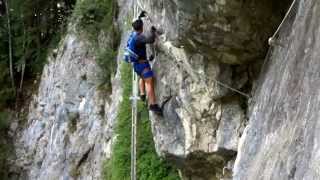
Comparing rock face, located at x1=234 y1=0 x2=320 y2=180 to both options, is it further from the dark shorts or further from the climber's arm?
the dark shorts

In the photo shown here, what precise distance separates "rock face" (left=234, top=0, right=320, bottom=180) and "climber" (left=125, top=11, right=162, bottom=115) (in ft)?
9.64

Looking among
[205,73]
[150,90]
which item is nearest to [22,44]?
[150,90]

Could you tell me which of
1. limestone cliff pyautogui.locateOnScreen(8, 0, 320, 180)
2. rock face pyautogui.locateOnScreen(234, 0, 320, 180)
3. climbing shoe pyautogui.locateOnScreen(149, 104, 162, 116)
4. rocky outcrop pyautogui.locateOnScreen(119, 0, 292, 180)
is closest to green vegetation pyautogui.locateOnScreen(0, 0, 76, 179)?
limestone cliff pyautogui.locateOnScreen(8, 0, 320, 180)

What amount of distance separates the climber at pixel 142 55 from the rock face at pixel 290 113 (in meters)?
2.94

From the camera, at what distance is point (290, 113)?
5.67m

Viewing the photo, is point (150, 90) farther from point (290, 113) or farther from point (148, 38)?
point (290, 113)

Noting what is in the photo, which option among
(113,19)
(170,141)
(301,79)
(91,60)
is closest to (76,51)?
(91,60)

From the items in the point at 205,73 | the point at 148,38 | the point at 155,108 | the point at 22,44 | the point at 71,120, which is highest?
the point at 22,44

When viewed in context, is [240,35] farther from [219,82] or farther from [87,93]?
[87,93]

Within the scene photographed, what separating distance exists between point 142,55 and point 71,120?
19.6ft

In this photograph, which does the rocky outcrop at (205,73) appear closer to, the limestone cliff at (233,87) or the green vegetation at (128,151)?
the limestone cliff at (233,87)

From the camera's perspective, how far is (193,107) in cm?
908

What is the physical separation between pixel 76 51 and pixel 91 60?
58 centimetres

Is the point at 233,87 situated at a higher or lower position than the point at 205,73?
lower
